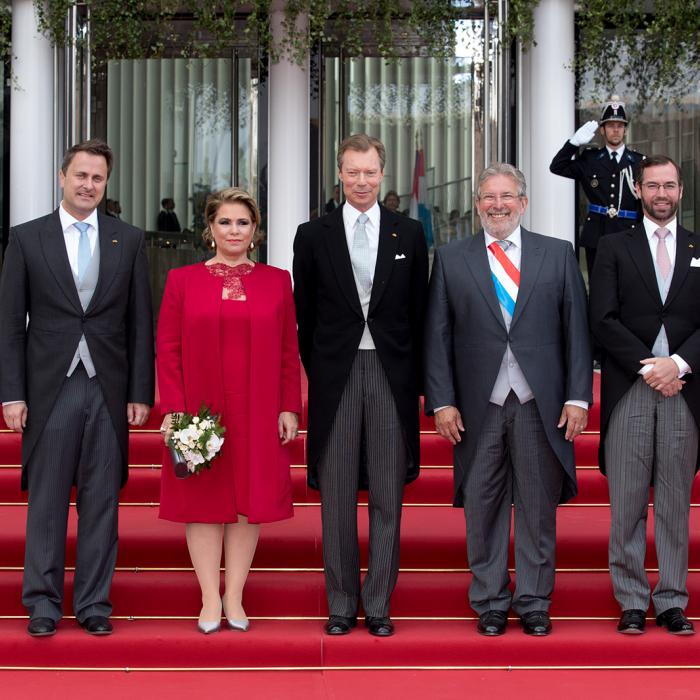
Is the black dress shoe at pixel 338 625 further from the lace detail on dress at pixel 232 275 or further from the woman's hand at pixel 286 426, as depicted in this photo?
the lace detail on dress at pixel 232 275

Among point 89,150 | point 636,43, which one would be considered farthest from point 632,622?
point 636,43

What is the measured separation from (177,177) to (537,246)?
5636mm

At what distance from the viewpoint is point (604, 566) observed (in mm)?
5203

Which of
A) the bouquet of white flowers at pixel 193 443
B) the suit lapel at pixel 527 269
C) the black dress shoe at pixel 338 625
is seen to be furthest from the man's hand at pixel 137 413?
the suit lapel at pixel 527 269

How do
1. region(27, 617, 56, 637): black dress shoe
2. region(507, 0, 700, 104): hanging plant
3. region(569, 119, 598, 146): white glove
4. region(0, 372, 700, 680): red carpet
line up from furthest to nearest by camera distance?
region(507, 0, 700, 104): hanging plant
region(569, 119, 598, 146): white glove
region(27, 617, 56, 637): black dress shoe
region(0, 372, 700, 680): red carpet

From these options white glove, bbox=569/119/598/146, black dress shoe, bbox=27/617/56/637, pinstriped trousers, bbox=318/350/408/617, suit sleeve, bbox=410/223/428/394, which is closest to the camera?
black dress shoe, bbox=27/617/56/637

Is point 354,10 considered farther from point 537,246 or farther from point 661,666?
point 661,666

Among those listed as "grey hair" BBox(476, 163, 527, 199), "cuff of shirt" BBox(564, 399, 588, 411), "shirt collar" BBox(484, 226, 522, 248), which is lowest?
"cuff of shirt" BBox(564, 399, 588, 411)

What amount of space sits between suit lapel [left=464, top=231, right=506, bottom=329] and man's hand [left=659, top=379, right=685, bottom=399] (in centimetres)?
65

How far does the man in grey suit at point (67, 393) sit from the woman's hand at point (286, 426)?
0.58 meters

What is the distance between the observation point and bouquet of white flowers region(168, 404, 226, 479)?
14.7 feet

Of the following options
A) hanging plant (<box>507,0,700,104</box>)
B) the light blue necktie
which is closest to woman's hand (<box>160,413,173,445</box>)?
the light blue necktie

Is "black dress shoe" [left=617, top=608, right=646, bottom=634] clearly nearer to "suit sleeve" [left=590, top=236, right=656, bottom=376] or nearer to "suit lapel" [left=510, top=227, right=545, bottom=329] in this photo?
"suit sleeve" [left=590, top=236, right=656, bottom=376]

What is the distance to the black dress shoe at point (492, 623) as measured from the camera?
461 centimetres
